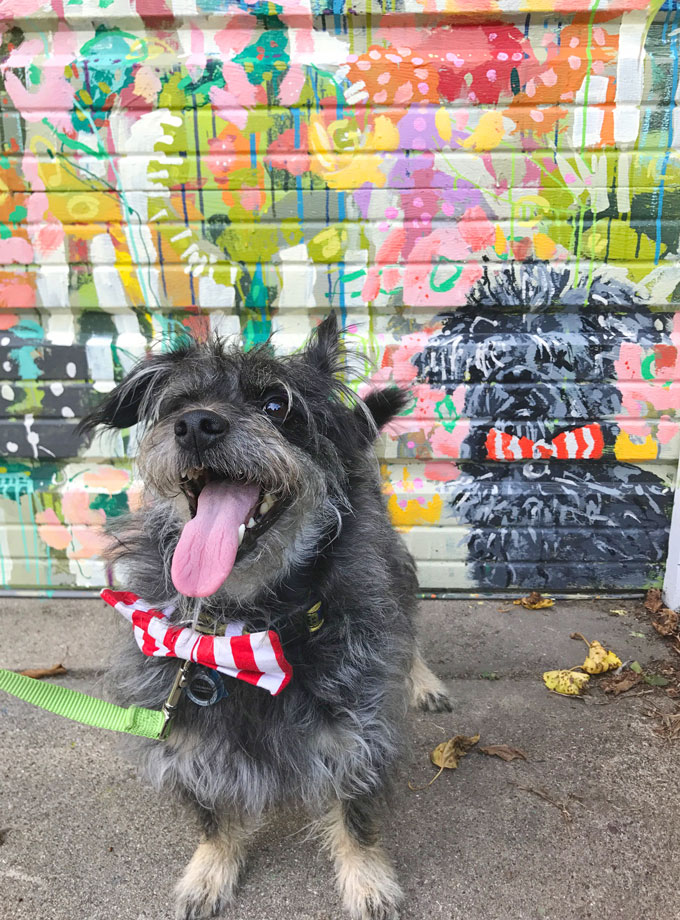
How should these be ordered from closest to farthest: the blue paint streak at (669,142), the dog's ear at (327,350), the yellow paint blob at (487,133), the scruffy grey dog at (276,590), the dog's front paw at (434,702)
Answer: the scruffy grey dog at (276,590)
the dog's ear at (327,350)
the dog's front paw at (434,702)
the blue paint streak at (669,142)
the yellow paint blob at (487,133)

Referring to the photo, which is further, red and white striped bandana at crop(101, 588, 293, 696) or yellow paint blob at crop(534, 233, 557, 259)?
yellow paint blob at crop(534, 233, 557, 259)

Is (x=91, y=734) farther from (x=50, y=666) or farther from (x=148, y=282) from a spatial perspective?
(x=148, y=282)

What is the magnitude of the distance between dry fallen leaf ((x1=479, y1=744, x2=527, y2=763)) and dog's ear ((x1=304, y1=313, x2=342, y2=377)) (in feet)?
5.76

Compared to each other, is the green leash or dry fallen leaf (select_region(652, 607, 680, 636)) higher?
the green leash

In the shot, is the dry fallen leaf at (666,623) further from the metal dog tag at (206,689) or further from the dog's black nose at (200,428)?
the dog's black nose at (200,428)

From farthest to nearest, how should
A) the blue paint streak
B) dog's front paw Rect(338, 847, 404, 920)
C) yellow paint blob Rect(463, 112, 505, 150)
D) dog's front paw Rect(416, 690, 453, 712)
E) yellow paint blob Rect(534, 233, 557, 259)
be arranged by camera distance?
yellow paint blob Rect(534, 233, 557, 259) → yellow paint blob Rect(463, 112, 505, 150) → the blue paint streak → dog's front paw Rect(416, 690, 453, 712) → dog's front paw Rect(338, 847, 404, 920)

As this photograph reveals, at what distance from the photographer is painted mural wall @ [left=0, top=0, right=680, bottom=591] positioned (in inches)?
122

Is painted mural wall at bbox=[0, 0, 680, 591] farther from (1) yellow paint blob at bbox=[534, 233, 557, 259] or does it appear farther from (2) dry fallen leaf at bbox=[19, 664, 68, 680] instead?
(2) dry fallen leaf at bbox=[19, 664, 68, 680]

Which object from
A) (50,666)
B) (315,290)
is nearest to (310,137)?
(315,290)

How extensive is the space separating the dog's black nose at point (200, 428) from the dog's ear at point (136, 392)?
39cm

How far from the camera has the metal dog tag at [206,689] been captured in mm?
1814

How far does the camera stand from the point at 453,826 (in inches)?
89.1

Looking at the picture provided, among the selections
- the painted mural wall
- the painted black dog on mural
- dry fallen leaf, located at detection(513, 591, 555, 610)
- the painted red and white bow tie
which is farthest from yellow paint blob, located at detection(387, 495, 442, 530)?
dry fallen leaf, located at detection(513, 591, 555, 610)

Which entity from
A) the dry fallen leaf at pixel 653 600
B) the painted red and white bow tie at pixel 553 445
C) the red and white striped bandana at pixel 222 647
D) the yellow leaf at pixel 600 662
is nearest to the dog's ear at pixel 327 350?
the red and white striped bandana at pixel 222 647
